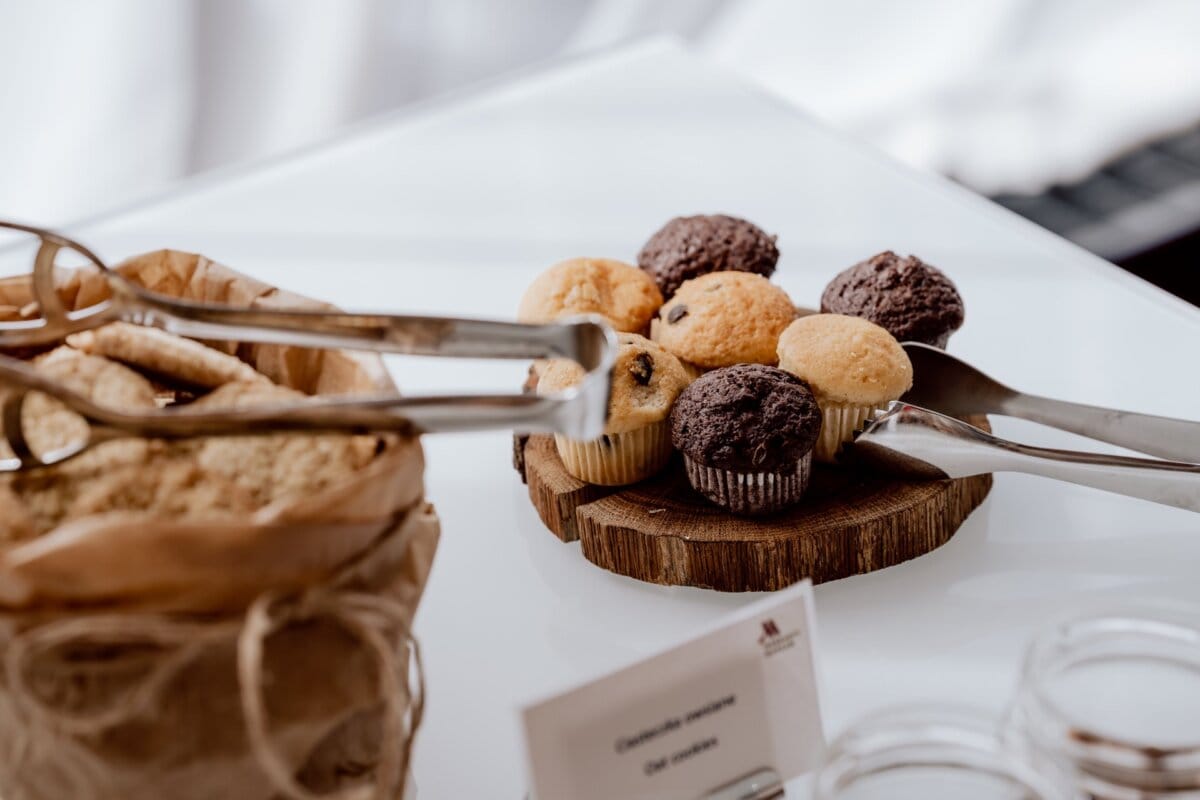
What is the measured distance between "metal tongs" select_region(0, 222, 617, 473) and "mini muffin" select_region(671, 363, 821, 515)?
0.28 meters

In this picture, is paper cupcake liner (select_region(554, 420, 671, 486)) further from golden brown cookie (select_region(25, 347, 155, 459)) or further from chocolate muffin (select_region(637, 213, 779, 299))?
golden brown cookie (select_region(25, 347, 155, 459))

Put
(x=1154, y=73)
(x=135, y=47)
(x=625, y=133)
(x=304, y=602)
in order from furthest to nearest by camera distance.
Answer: (x=1154, y=73), (x=135, y=47), (x=625, y=133), (x=304, y=602)

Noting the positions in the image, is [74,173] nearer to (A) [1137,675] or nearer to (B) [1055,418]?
(B) [1055,418]

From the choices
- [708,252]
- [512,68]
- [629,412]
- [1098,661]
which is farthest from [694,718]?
[512,68]

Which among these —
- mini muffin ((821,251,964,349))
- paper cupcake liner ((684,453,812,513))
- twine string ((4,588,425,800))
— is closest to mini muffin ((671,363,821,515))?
paper cupcake liner ((684,453,812,513))

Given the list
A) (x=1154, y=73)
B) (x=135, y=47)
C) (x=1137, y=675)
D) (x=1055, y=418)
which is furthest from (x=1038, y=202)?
(x=1137, y=675)

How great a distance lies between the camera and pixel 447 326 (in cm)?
73

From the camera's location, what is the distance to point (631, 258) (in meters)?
1.55

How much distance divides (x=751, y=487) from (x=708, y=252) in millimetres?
299

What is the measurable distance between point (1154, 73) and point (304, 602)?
268cm

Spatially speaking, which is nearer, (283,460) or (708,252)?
(283,460)

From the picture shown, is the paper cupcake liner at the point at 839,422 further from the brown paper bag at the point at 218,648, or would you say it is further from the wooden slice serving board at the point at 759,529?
the brown paper bag at the point at 218,648

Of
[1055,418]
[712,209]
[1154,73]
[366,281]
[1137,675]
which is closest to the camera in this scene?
[1137,675]

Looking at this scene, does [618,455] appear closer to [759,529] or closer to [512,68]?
[759,529]
